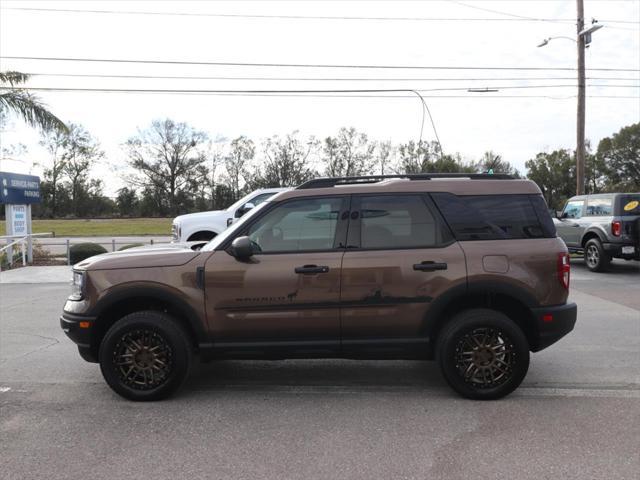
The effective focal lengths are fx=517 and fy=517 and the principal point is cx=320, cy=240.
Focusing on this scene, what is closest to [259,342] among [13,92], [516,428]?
[516,428]

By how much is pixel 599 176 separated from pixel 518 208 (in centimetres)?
8434

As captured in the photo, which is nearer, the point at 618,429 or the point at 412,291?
the point at 618,429

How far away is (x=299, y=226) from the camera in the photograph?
453cm

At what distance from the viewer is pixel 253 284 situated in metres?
4.33

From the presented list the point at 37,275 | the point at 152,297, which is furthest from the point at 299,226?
the point at 37,275

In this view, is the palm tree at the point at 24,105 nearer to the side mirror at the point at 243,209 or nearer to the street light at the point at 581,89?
the side mirror at the point at 243,209

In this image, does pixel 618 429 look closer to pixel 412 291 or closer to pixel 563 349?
pixel 412 291

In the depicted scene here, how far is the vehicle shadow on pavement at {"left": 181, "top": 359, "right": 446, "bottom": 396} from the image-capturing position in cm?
491

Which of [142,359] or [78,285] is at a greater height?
[78,285]

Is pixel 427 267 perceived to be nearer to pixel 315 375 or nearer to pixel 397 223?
pixel 397 223

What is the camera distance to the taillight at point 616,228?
487 inches

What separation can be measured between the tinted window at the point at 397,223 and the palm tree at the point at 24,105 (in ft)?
49.1

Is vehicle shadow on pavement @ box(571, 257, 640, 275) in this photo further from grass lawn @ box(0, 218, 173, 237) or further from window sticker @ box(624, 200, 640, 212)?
grass lawn @ box(0, 218, 173, 237)

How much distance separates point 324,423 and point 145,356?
1649 mm
